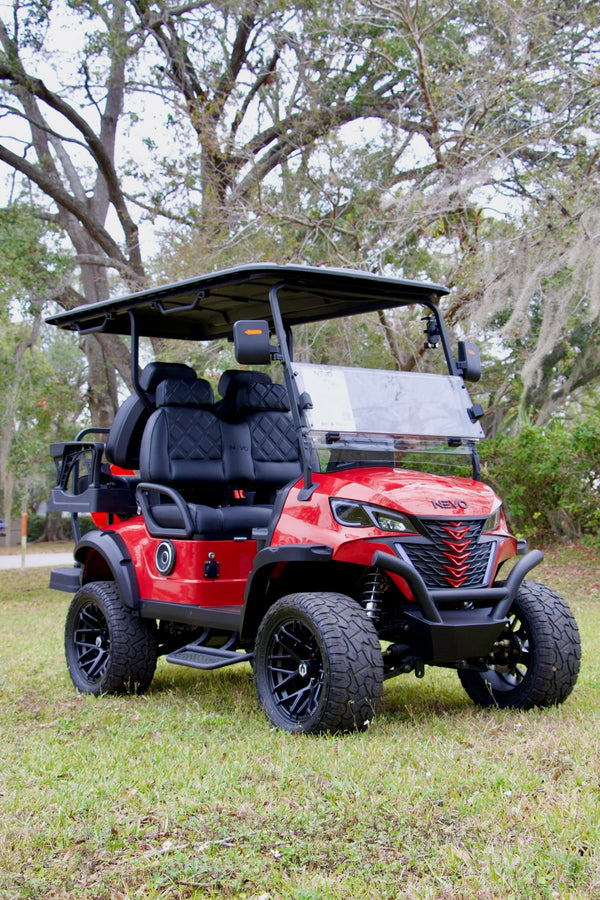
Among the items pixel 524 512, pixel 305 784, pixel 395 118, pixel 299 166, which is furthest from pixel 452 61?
pixel 305 784

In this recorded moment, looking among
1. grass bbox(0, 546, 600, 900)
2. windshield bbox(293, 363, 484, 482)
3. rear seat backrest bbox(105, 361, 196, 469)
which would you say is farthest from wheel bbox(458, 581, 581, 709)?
rear seat backrest bbox(105, 361, 196, 469)

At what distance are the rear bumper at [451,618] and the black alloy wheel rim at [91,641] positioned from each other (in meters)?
2.38

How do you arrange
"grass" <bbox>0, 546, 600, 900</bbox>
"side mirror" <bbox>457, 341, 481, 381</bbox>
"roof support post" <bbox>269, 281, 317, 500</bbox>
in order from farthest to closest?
"side mirror" <bbox>457, 341, 481, 381</bbox> < "roof support post" <bbox>269, 281, 317, 500</bbox> < "grass" <bbox>0, 546, 600, 900</bbox>

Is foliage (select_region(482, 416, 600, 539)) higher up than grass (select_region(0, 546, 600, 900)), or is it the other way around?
foliage (select_region(482, 416, 600, 539))

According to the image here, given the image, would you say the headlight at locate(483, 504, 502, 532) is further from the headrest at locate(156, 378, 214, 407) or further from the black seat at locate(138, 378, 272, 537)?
the headrest at locate(156, 378, 214, 407)

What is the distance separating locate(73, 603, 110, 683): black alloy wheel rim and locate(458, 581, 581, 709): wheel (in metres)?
2.31

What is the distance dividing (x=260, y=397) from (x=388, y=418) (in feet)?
4.69

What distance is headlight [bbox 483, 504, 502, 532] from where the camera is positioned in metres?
4.88

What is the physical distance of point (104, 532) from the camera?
20.5 ft

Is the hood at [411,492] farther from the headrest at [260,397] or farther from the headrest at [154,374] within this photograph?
the headrest at [154,374]

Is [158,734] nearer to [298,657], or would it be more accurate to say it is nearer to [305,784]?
[298,657]

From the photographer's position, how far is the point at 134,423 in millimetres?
6438

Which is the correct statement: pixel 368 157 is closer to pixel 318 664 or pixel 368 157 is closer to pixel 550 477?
pixel 550 477

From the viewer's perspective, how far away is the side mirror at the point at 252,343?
4676 millimetres
